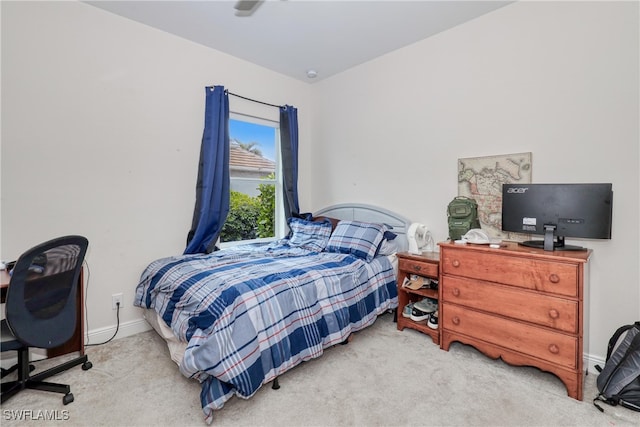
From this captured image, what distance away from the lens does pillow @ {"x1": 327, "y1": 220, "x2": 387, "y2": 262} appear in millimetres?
2838

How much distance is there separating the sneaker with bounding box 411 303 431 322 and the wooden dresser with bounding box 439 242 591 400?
10.9 inches

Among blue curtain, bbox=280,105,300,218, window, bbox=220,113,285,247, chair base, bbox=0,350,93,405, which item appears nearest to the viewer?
chair base, bbox=0,350,93,405

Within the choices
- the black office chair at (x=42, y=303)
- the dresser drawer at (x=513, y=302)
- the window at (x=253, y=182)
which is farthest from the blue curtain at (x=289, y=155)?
the black office chair at (x=42, y=303)

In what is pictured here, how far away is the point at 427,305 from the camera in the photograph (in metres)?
2.76

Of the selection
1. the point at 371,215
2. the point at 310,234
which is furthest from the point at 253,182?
the point at 371,215

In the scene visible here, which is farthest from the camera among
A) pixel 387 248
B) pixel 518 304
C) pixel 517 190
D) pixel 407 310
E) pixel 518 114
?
pixel 387 248

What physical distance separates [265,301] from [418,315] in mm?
1511

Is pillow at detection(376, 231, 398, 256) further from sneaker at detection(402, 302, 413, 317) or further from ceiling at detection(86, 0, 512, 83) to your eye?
ceiling at detection(86, 0, 512, 83)

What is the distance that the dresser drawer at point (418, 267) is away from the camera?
8.32 feet

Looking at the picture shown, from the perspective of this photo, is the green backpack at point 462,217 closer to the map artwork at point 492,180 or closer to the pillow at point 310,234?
the map artwork at point 492,180

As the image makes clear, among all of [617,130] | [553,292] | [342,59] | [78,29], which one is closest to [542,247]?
[553,292]

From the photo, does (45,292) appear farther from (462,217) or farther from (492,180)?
(492,180)

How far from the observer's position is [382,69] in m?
3.39

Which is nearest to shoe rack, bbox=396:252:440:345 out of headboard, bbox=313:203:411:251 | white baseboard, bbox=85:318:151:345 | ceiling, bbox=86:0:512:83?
headboard, bbox=313:203:411:251
